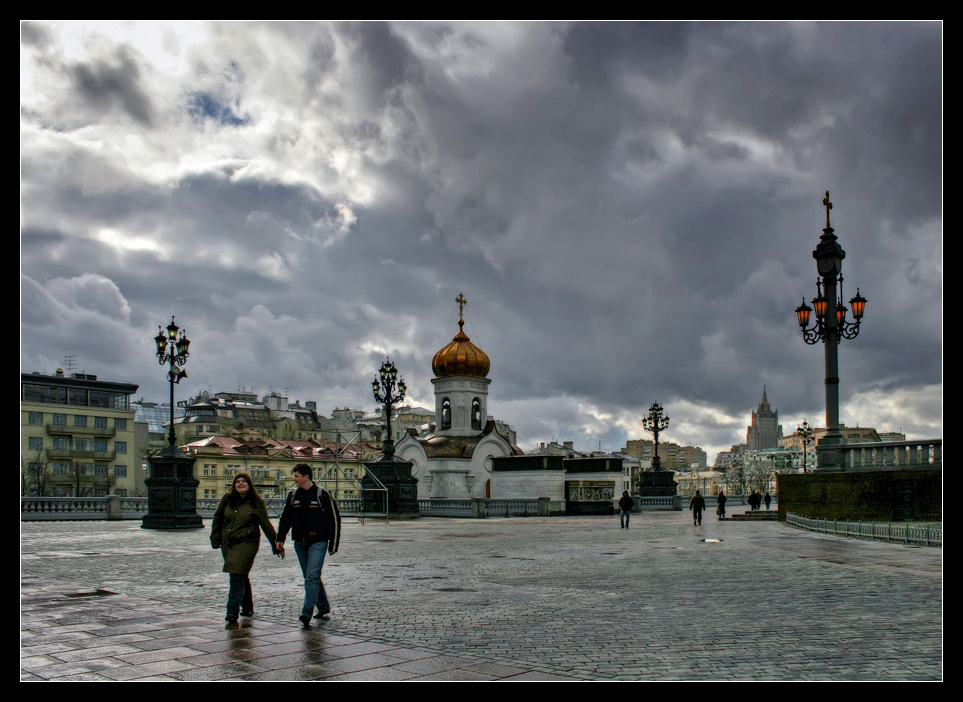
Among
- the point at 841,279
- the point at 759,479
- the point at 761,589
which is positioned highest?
the point at 841,279

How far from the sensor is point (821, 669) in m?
7.27

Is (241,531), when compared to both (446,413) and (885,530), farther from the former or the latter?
(446,413)

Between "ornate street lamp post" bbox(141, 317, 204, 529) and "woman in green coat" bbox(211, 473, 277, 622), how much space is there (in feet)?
61.2

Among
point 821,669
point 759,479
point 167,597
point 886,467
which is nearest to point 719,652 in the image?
point 821,669

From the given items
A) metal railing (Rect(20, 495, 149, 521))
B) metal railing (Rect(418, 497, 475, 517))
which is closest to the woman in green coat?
metal railing (Rect(20, 495, 149, 521))

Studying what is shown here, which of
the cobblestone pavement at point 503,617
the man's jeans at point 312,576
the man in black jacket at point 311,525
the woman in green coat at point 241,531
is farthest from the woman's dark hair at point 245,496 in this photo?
the cobblestone pavement at point 503,617

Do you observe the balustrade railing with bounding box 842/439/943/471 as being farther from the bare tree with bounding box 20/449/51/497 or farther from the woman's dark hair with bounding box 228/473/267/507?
the bare tree with bounding box 20/449/51/497

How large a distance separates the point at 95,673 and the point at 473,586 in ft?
22.3

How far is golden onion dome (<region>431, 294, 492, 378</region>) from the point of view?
56625mm

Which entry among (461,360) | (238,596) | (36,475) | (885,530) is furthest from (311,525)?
(36,475)

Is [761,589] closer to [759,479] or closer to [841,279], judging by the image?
[841,279]

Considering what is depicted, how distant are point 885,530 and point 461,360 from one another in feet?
123

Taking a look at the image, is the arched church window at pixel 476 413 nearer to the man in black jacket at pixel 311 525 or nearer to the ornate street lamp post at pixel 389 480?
the ornate street lamp post at pixel 389 480

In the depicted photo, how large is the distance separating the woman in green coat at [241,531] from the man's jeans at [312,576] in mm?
378
